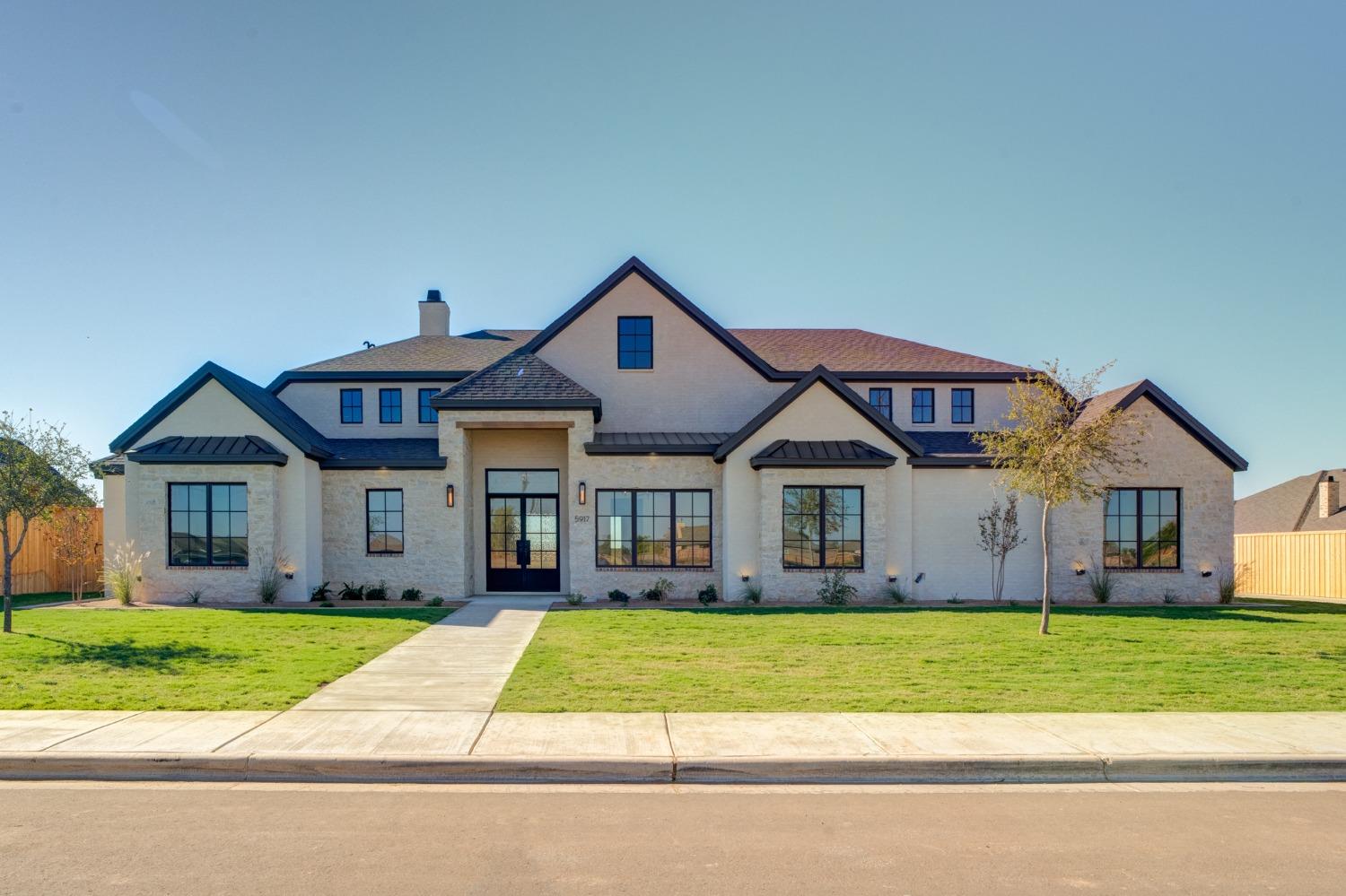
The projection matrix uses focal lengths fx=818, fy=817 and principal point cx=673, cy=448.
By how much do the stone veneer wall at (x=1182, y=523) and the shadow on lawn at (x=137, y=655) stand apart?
17238mm

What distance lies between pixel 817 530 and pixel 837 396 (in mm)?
3166

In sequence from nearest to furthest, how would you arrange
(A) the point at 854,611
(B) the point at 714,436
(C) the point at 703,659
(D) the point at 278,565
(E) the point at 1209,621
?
(C) the point at 703,659
(E) the point at 1209,621
(A) the point at 854,611
(D) the point at 278,565
(B) the point at 714,436

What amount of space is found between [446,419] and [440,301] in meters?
7.94

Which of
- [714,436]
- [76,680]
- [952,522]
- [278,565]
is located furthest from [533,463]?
[76,680]

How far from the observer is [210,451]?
1838 centimetres

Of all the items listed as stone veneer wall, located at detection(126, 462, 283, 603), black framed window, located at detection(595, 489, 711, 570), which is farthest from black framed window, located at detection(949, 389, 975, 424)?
stone veneer wall, located at detection(126, 462, 283, 603)

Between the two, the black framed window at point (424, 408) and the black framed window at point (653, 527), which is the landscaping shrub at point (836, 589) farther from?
the black framed window at point (424, 408)

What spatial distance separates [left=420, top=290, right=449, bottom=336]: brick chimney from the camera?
2578 centimetres

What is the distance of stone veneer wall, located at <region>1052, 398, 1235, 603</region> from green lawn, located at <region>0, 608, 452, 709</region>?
14.2 metres

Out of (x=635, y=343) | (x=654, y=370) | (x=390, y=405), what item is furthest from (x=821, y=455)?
(x=390, y=405)

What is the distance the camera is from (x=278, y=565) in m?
18.4

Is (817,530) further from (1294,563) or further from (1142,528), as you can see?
(1294,563)

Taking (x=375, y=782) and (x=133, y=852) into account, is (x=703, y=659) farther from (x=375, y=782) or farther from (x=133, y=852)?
(x=133, y=852)

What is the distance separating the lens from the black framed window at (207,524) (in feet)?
60.5
